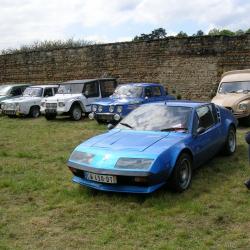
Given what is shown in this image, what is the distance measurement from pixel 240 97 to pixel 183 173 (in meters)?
6.28

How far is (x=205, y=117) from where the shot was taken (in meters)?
7.23

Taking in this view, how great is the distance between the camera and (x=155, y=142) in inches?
236

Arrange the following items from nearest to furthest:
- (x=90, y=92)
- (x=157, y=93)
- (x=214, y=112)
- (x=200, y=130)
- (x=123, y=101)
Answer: (x=200, y=130), (x=214, y=112), (x=123, y=101), (x=157, y=93), (x=90, y=92)

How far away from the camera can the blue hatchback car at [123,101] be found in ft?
42.0

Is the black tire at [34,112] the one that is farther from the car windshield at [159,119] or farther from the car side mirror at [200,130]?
the car side mirror at [200,130]

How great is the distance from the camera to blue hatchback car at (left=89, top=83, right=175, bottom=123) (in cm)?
1279

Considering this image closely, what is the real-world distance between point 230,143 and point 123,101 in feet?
17.9

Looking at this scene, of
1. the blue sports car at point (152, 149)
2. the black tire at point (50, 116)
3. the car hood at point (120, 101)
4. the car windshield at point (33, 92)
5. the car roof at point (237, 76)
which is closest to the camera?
the blue sports car at point (152, 149)

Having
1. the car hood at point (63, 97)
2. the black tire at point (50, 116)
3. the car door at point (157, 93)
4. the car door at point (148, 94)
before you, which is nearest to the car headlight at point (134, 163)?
the car door at point (148, 94)

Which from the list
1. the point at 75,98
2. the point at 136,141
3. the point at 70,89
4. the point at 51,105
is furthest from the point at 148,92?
the point at 136,141

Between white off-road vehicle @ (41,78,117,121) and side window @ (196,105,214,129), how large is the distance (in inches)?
321

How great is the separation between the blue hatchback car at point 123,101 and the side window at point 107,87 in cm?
149

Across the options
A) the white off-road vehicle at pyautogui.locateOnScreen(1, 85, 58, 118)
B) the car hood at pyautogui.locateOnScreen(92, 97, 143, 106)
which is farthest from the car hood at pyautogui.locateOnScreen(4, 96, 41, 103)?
the car hood at pyautogui.locateOnScreen(92, 97, 143, 106)

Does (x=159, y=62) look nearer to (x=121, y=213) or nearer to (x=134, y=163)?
(x=134, y=163)
